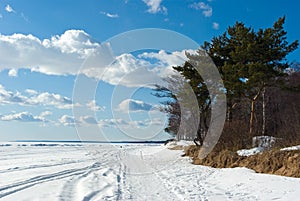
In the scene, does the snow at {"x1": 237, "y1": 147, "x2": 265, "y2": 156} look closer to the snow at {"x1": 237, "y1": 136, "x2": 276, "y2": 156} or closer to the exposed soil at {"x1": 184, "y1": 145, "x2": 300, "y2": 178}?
the snow at {"x1": 237, "y1": 136, "x2": 276, "y2": 156}

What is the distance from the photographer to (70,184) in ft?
31.7

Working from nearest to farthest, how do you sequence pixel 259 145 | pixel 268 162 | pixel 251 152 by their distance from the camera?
pixel 268 162 → pixel 251 152 → pixel 259 145

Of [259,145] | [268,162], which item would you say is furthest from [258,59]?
[268,162]

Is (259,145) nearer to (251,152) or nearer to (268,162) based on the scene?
(251,152)

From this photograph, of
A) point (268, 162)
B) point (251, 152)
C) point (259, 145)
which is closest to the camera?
point (268, 162)

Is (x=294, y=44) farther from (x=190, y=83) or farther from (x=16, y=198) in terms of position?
(x=16, y=198)

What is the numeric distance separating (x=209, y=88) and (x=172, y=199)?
501 inches

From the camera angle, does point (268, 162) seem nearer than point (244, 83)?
Yes

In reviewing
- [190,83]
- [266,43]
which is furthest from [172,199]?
[190,83]

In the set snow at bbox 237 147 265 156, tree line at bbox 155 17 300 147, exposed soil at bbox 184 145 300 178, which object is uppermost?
tree line at bbox 155 17 300 147

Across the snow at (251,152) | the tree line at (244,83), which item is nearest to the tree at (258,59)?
the tree line at (244,83)

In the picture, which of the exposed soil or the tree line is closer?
the exposed soil

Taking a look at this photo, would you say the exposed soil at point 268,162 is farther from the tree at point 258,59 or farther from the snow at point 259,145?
the tree at point 258,59

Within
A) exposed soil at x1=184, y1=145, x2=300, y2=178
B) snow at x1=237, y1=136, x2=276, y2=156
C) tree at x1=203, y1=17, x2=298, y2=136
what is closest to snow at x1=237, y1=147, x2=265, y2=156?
snow at x1=237, y1=136, x2=276, y2=156
